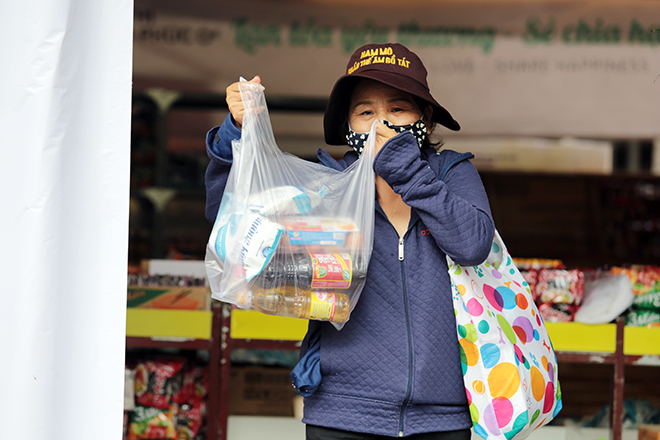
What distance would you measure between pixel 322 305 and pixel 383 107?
1.79ft

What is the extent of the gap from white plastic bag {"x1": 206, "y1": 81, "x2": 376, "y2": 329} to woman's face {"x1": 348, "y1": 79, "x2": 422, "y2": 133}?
8cm

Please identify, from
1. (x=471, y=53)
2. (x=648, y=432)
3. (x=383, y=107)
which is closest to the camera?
(x=383, y=107)

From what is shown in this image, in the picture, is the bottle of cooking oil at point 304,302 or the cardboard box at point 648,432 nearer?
the bottle of cooking oil at point 304,302

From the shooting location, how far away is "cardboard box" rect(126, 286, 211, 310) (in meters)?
3.21

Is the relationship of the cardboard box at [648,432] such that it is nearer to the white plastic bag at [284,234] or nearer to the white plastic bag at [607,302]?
the white plastic bag at [607,302]

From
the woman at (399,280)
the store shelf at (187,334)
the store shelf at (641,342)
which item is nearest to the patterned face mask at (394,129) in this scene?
the woman at (399,280)

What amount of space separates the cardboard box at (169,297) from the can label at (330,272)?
1.84m

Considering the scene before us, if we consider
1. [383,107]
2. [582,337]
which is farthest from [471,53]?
[383,107]

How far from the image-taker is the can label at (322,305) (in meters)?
1.52

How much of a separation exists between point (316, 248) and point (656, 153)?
531cm

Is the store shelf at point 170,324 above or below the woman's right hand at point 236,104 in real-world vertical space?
below

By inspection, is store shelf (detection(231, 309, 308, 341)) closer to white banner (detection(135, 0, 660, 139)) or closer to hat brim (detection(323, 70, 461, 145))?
hat brim (detection(323, 70, 461, 145))

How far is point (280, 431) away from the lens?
330 cm

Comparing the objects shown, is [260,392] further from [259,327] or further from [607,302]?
[607,302]
